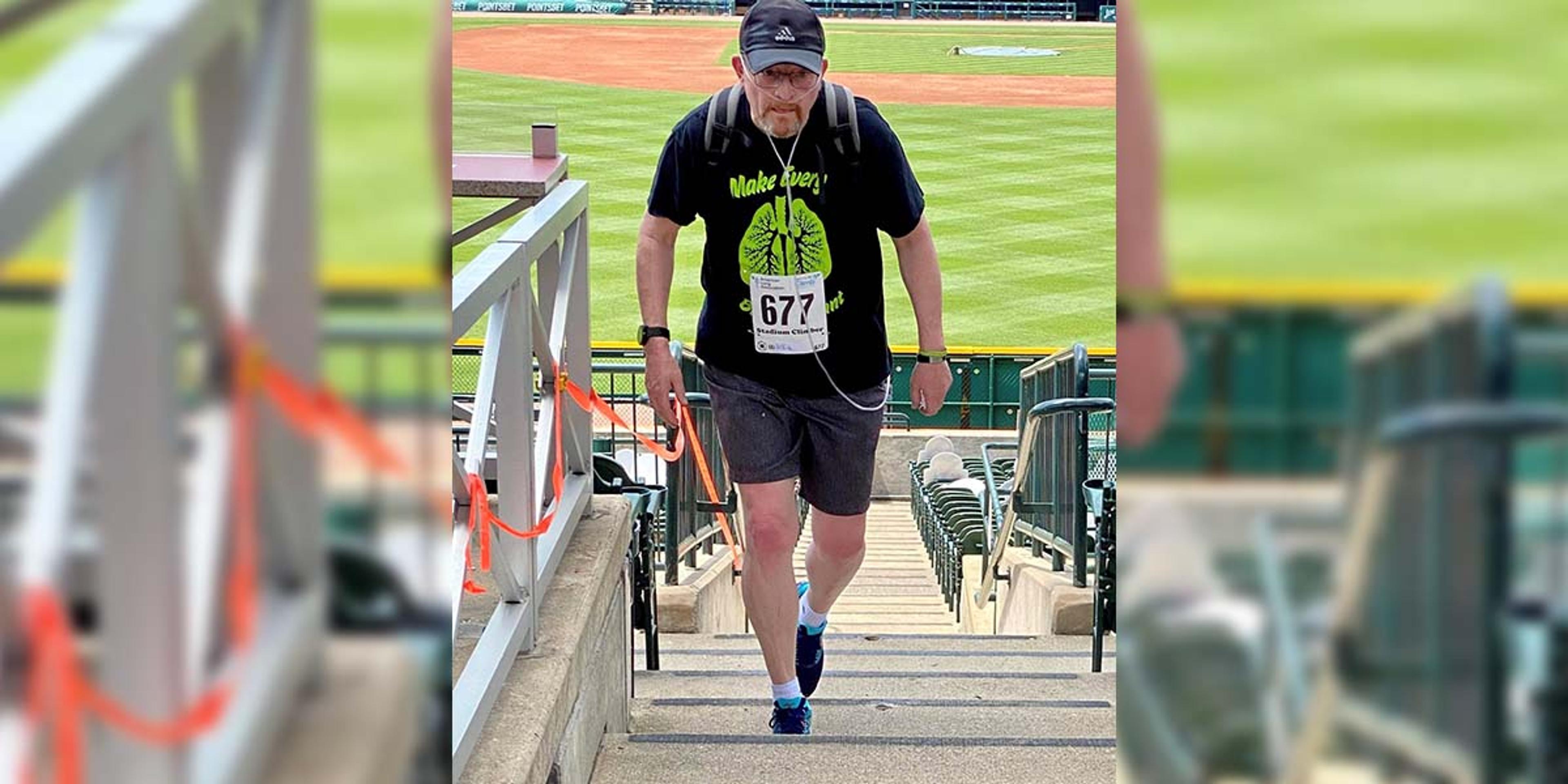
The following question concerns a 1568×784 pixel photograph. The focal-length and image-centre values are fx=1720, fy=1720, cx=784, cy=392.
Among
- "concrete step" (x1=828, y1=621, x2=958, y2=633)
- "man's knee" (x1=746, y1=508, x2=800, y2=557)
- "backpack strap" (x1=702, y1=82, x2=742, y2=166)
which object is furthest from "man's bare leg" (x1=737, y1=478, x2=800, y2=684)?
"concrete step" (x1=828, y1=621, x2=958, y2=633)

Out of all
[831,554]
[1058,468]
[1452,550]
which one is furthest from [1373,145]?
[1058,468]

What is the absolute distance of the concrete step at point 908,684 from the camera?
4.24 metres

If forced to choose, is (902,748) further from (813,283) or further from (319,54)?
(319,54)

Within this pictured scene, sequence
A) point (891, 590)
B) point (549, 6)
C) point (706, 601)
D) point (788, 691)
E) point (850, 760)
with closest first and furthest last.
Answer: point (850, 760)
point (788, 691)
point (706, 601)
point (891, 590)
point (549, 6)

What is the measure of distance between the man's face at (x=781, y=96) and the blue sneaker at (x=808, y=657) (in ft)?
3.68

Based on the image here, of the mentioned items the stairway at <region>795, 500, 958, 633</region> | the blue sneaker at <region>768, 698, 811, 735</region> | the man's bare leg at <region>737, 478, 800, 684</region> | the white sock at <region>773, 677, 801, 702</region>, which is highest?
the man's bare leg at <region>737, 478, 800, 684</region>

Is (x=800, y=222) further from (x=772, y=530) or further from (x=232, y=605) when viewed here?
(x=232, y=605)

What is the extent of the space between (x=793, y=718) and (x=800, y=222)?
1052mm

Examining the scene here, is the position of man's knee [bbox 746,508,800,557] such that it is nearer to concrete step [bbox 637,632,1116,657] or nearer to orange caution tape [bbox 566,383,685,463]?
orange caution tape [bbox 566,383,685,463]

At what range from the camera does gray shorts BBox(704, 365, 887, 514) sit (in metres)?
3.22

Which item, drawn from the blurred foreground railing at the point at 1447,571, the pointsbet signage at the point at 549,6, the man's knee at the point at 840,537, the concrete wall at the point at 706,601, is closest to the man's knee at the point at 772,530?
the man's knee at the point at 840,537

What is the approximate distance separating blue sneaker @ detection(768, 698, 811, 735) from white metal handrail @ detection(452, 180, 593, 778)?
0.56 m

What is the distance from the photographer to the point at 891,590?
1013 cm

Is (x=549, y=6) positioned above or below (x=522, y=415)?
above
